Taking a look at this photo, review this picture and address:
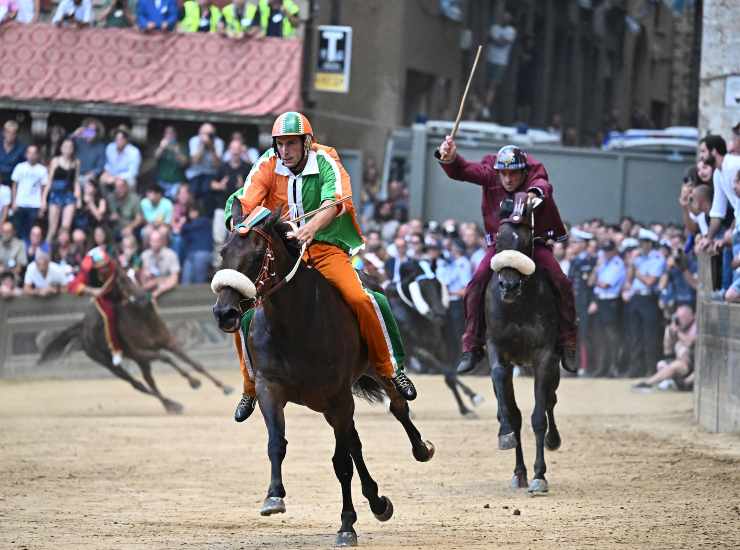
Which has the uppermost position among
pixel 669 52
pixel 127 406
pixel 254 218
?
pixel 669 52

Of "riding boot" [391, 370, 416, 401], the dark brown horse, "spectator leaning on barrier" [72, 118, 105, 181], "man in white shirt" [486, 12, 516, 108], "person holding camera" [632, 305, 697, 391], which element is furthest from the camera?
"man in white shirt" [486, 12, 516, 108]

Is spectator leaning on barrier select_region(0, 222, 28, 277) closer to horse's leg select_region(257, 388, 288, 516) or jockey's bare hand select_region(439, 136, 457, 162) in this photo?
jockey's bare hand select_region(439, 136, 457, 162)

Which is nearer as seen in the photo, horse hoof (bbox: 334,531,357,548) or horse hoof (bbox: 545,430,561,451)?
horse hoof (bbox: 334,531,357,548)

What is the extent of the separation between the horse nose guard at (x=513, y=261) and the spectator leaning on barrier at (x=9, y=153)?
44.4ft

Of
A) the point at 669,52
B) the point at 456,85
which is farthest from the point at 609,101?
the point at 456,85

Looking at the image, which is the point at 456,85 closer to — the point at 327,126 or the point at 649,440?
the point at 327,126

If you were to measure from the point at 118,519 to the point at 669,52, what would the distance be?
136 feet

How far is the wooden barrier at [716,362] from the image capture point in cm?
1541

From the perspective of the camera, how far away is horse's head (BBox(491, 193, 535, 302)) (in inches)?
480

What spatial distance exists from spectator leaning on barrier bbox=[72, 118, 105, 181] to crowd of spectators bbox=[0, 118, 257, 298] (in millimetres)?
33

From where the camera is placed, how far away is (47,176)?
23.9 meters

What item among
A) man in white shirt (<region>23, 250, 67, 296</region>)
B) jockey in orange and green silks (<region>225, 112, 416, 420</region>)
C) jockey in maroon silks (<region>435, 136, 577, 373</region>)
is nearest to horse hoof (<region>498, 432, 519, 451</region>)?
jockey in maroon silks (<region>435, 136, 577, 373</region>)

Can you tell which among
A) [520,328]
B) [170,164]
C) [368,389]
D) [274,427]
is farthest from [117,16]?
[274,427]

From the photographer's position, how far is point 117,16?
26578 millimetres
